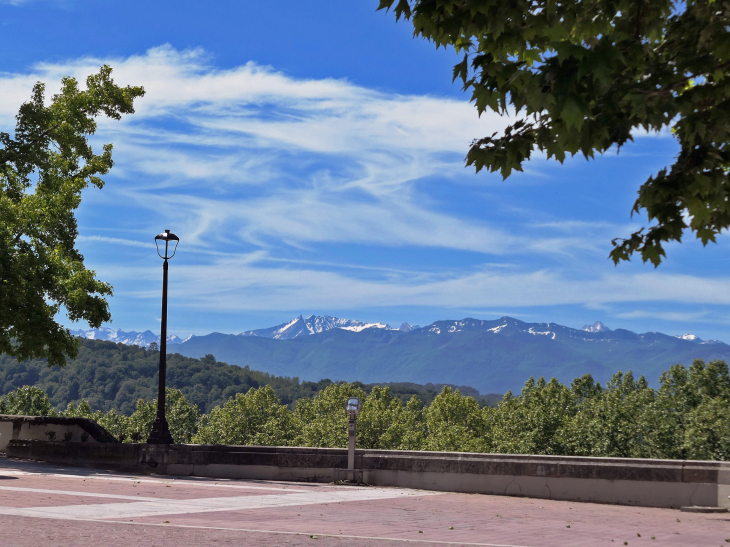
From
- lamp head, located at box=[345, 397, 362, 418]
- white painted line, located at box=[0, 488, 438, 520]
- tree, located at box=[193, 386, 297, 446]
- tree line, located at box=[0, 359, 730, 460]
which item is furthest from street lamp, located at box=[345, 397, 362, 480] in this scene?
tree, located at box=[193, 386, 297, 446]

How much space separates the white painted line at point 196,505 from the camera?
9414 millimetres

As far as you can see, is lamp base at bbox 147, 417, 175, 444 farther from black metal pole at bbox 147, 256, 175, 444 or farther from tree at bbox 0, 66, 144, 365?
tree at bbox 0, 66, 144, 365

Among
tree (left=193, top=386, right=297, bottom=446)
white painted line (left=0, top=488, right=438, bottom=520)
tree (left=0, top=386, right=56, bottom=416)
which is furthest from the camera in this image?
tree (left=193, top=386, right=297, bottom=446)

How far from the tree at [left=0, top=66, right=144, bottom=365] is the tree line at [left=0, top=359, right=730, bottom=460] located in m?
57.6

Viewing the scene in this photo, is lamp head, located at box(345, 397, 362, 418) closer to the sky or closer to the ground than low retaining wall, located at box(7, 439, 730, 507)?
closer to the sky

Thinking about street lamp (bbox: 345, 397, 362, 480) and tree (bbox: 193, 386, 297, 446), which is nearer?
street lamp (bbox: 345, 397, 362, 480)

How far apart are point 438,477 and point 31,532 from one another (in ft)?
26.0

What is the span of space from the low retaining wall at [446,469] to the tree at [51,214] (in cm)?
426

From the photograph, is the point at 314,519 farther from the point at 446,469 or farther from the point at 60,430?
the point at 60,430

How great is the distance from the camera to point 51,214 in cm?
2397

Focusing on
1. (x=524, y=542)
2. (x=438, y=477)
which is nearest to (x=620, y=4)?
(x=524, y=542)

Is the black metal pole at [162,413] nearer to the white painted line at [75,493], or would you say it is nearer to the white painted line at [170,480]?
the white painted line at [170,480]

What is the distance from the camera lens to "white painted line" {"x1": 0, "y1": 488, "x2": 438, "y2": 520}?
9.41m

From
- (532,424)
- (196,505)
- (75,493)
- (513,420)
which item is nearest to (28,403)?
(513,420)
